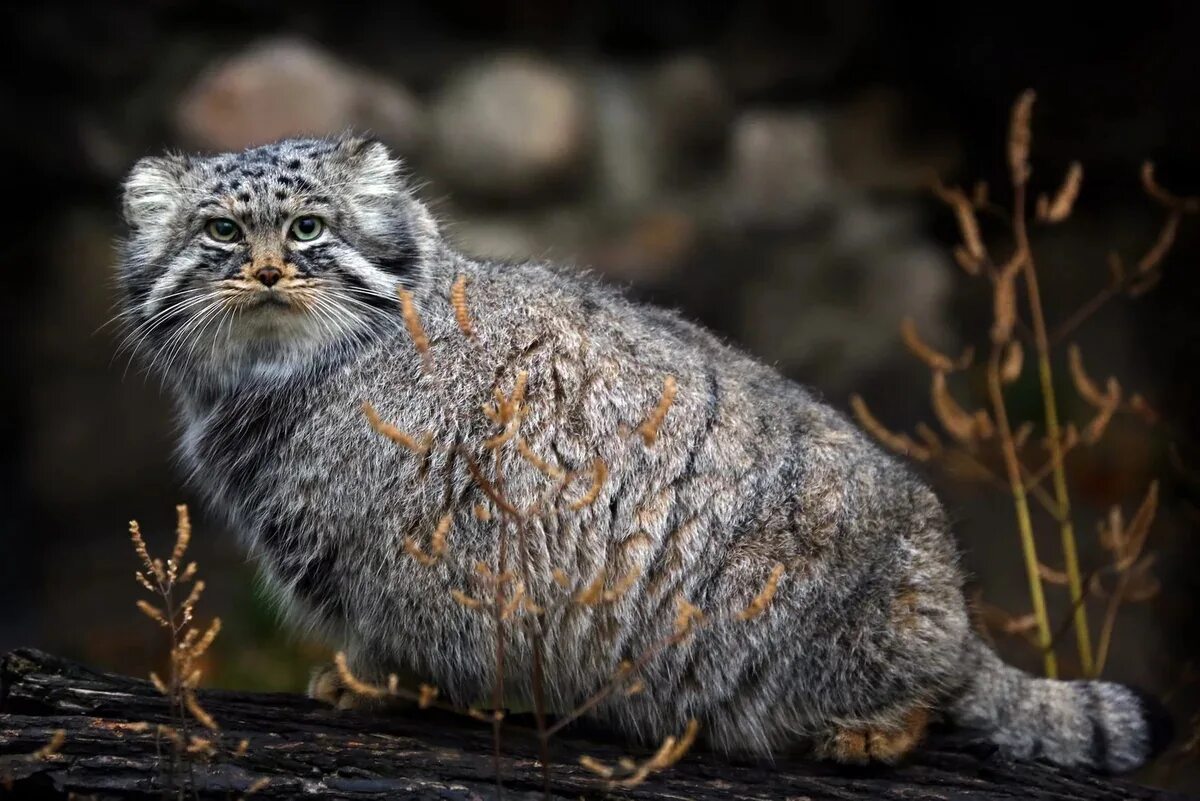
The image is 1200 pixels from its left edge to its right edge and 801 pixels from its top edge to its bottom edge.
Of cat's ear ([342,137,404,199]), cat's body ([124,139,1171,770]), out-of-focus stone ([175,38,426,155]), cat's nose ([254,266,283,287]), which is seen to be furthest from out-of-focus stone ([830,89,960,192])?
cat's nose ([254,266,283,287])

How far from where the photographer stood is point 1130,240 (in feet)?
21.9

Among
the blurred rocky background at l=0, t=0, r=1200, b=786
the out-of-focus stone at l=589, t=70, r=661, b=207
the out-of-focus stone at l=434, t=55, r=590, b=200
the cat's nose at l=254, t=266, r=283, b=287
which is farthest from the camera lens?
the out-of-focus stone at l=589, t=70, r=661, b=207

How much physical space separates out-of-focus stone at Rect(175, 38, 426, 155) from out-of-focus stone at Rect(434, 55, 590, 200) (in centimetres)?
31

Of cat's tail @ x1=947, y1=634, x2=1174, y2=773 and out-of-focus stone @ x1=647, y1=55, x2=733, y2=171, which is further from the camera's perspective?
out-of-focus stone @ x1=647, y1=55, x2=733, y2=171

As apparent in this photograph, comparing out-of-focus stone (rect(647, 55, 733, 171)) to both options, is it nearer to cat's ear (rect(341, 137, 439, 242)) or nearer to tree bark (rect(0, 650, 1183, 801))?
cat's ear (rect(341, 137, 439, 242))

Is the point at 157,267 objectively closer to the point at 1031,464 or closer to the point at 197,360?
the point at 197,360

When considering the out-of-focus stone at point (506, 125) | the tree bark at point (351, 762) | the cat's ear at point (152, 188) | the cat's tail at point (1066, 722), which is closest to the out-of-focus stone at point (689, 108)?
the out-of-focus stone at point (506, 125)

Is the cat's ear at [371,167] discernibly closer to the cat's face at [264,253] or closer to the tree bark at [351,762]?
the cat's face at [264,253]

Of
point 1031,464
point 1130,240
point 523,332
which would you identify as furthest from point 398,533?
point 1130,240

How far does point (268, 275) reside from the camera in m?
3.76

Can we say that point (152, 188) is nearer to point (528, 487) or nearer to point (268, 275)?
point (268, 275)

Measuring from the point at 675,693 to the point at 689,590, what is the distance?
0.33m

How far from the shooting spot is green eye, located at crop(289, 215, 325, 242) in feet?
12.8

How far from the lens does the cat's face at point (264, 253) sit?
3.85 meters
